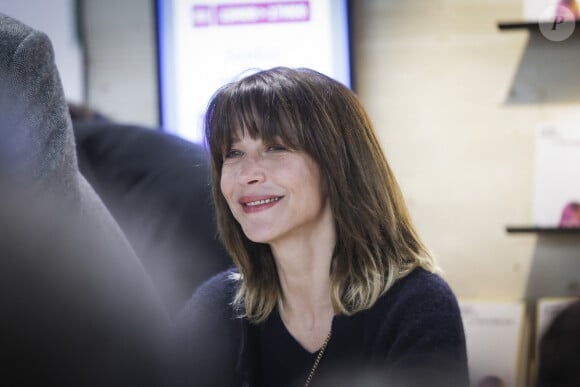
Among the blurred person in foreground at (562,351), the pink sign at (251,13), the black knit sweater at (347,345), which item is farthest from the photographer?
the pink sign at (251,13)

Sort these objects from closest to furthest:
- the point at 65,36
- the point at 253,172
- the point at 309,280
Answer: the point at 253,172 < the point at 309,280 < the point at 65,36

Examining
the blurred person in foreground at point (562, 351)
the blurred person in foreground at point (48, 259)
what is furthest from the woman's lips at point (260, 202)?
the blurred person in foreground at point (562, 351)

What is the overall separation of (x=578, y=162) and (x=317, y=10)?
3.20 ft

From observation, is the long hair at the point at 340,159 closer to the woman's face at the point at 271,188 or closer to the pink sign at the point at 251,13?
the woman's face at the point at 271,188

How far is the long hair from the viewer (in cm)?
109

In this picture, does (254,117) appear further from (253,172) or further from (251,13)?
(251,13)

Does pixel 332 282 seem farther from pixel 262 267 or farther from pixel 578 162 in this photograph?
pixel 578 162

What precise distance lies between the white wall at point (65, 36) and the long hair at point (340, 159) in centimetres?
148

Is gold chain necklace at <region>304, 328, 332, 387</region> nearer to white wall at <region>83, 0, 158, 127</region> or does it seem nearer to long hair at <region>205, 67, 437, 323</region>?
long hair at <region>205, 67, 437, 323</region>

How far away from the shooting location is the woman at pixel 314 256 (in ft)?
3.54

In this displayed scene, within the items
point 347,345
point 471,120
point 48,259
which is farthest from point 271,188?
point 471,120

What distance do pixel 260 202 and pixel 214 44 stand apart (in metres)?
1.44

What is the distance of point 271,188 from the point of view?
1085 mm

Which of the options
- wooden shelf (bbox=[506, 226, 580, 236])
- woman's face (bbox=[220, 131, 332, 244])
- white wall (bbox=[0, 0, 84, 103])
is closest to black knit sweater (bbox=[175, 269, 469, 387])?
woman's face (bbox=[220, 131, 332, 244])
